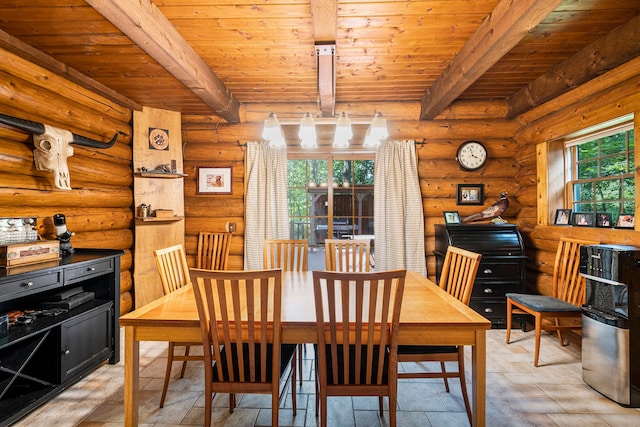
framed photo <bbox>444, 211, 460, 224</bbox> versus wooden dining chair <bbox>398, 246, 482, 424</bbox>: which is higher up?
framed photo <bbox>444, 211, 460, 224</bbox>

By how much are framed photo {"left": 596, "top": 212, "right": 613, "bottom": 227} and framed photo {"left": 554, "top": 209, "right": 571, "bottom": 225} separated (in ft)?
1.17

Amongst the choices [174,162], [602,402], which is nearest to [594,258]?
[602,402]

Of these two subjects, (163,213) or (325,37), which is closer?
(325,37)

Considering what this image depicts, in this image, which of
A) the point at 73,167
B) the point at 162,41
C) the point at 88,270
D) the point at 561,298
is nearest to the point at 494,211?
the point at 561,298

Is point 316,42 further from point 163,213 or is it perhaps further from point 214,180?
point 163,213

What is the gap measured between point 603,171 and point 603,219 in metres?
0.51

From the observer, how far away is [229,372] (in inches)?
61.2

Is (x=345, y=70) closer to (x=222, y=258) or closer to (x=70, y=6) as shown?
(x=70, y=6)

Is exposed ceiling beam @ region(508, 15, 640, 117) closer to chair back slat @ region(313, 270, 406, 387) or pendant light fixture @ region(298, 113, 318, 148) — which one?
pendant light fixture @ region(298, 113, 318, 148)

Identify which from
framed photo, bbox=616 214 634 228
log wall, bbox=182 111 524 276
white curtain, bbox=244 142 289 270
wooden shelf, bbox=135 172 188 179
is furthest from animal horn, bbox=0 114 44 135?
framed photo, bbox=616 214 634 228

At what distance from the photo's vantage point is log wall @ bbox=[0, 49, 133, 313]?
2.28 m

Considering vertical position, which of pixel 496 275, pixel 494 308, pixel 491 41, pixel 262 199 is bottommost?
pixel 494 308

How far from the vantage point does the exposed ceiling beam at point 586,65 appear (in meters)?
2.25

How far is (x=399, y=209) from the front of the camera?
3816mm
